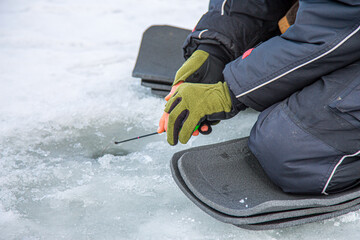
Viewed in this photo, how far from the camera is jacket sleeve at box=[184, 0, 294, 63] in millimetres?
1536

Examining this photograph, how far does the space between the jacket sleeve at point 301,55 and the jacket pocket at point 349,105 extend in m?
0.09

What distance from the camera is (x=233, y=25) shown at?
1.55 m

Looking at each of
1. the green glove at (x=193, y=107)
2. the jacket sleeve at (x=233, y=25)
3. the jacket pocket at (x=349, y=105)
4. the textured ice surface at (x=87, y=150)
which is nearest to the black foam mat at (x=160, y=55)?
the textured ice surface at (x=87, y=150)

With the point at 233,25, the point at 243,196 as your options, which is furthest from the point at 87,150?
the point at 233,25

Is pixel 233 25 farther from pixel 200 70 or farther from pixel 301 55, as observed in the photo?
pixel 301 55

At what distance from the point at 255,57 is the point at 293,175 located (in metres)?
0.38

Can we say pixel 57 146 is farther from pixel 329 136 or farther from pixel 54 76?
pixel 329 136

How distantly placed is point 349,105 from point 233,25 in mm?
705

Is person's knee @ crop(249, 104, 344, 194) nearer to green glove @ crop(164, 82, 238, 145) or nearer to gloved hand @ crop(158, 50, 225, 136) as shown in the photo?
green glove @ crop(164, 82, 238, 145)

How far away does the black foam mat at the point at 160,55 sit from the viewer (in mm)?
1829

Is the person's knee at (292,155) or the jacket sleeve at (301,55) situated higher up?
the jacket sleeve at (301,55)

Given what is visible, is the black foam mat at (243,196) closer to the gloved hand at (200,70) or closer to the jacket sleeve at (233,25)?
the gloved hand at (200,70)

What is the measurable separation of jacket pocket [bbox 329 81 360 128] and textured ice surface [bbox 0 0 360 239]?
0.30 meters

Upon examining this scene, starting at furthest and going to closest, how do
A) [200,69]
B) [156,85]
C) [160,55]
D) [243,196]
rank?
[160,55]
[156,85]
[200,69]
[243,196]
